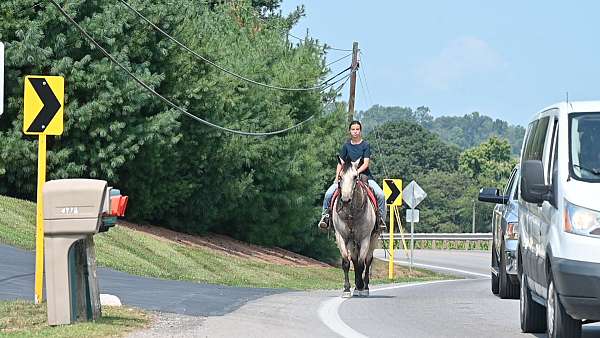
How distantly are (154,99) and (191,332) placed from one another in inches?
955

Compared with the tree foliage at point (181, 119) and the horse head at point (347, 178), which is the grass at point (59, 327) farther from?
the tree foliage at point (181, 119)

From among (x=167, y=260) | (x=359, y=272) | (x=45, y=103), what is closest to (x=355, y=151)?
(x=359, y=272)

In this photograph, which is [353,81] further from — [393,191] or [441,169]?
[441,169]

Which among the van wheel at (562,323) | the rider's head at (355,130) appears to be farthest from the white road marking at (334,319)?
the rider's head at (355,130)

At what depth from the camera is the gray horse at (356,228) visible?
20.4 meters

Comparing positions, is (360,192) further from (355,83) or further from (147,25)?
(355,83)

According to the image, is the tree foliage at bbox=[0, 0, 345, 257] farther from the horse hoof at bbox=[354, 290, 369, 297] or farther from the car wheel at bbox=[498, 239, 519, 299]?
the car wheel at bbox=[498, 239, 519, 299]

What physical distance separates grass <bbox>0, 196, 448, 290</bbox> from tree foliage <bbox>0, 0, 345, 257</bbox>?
2.47m

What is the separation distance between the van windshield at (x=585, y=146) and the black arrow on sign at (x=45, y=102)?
611 centimetres

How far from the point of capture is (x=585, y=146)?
40.4 feet

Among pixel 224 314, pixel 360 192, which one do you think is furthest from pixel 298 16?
pixel 224 314

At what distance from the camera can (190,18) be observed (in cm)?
4375

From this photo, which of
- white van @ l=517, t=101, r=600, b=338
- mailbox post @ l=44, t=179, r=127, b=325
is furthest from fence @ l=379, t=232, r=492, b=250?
mailbox post @ l=44, t=179, r=127, b=325

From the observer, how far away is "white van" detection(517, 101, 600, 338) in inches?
444
